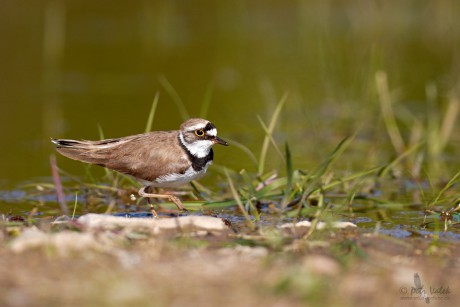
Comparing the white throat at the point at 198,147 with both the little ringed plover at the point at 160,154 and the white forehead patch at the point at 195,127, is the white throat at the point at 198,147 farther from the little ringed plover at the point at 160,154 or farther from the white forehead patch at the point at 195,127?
the white forehead patch at the point at 195,127

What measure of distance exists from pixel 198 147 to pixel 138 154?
0.53 m

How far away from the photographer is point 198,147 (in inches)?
296

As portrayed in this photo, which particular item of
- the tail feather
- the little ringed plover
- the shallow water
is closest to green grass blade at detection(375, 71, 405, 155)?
the shallow water

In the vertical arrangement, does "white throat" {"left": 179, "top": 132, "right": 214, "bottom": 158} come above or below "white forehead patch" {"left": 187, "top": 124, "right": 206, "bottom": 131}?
below

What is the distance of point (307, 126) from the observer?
12.2 metres

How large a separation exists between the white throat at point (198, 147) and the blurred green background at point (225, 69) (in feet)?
3.22

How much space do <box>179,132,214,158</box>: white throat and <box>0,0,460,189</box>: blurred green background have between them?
0.98 m

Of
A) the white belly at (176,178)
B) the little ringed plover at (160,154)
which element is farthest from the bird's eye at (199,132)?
the white belly at (176,178)

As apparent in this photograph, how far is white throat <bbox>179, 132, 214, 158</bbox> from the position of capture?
749cm

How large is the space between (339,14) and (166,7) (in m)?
4.50

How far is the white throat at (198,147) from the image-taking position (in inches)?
295

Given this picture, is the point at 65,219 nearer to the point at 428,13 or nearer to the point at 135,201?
the point at 135,201

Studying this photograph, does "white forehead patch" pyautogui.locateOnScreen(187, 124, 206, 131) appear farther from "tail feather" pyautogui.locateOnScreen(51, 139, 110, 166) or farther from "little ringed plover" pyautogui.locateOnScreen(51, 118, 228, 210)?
"tail feather" pyautogui.locateOnScreen(51, 139, 110, 166)

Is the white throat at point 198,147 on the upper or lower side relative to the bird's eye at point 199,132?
lower
